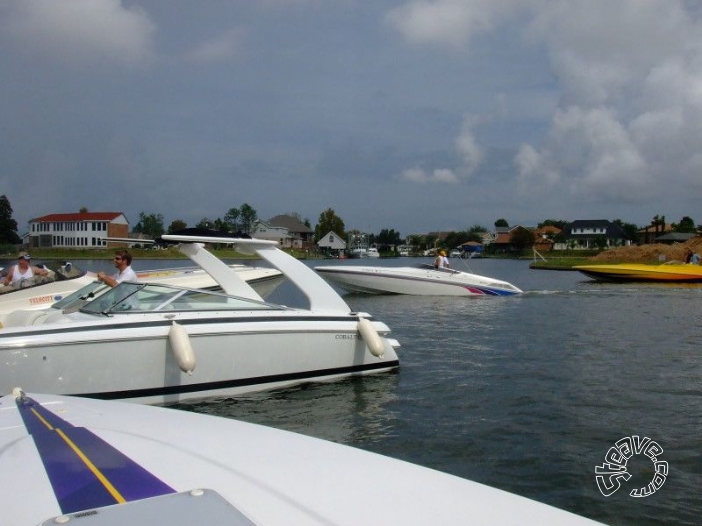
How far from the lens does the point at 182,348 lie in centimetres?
798

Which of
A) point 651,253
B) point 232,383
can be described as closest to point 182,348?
point 232,383

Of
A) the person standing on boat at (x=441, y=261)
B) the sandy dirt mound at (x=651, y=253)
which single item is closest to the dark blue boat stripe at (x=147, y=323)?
the person standing on boat at (x=441, y=261)

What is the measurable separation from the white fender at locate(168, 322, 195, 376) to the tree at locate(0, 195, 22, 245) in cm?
10821

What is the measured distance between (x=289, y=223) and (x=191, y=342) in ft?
394

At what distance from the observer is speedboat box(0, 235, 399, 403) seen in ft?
Answer: 25.3

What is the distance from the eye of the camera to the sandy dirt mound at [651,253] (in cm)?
6381

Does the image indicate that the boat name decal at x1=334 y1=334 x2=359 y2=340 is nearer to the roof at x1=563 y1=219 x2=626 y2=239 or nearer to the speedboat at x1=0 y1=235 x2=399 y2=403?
the speedboat at x1=0 y1=235 x2=399 y2=403

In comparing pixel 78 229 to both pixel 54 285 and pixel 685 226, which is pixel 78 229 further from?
pixel 685 226

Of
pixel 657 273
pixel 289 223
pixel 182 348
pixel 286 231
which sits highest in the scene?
pixel 289 223

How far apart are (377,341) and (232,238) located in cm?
283

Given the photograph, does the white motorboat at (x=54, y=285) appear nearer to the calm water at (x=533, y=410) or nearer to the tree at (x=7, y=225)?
the calm water at (x=533, y=410)

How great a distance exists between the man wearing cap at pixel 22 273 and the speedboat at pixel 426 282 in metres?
14.1

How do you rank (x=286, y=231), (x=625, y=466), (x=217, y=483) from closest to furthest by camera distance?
(x=217, y=483) → (x=625, y=466) → (x=286, y=231)

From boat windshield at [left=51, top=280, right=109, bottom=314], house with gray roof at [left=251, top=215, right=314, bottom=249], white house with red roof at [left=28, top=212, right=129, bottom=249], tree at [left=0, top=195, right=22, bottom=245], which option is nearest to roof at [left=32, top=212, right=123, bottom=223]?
white house with red roof at [left=28, top=212, right=129, bottom=249]
